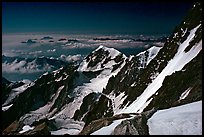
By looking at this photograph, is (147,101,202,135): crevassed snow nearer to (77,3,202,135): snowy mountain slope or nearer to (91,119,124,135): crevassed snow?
(91,119,124,135): crevassed snow

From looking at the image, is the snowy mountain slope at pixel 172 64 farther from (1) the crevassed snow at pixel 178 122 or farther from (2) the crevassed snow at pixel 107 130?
(1) the crevassed snow at pixel 178 122

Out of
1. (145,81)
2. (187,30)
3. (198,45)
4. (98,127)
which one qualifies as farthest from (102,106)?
(98,127)

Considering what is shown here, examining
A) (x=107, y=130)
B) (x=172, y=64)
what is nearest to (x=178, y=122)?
(x=107, y=130)

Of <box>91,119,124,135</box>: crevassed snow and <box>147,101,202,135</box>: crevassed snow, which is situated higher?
<box>147,101,202,135</box>: crevassed snow

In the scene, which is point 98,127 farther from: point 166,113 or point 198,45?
point 198,45

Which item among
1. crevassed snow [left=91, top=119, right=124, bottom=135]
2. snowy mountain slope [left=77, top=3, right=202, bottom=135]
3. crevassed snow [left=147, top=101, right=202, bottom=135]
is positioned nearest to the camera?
crevassed snow [left=147, top=101, right=202, bottom=135]

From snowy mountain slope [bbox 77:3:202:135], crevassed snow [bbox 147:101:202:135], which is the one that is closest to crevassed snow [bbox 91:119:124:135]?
crevassed snow [bbox 147:101:202:135]

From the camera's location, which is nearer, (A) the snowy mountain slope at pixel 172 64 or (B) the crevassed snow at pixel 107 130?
(B) the crevassed snow at pixel 107 130

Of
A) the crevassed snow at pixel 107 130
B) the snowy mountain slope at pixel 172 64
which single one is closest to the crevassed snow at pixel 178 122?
the crevassed snow at pixel 107 130

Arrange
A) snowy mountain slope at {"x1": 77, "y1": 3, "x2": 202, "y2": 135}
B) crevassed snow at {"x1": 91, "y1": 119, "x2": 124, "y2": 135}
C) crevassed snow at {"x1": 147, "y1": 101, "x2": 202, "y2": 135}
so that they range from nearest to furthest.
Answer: crevassed snow at {"x1": 147, "y1": 101, "x2": 202, "y2": 135}, crevassed snow at {"x1": 91, "y1": 119, "x2": 124, "y2": 135}, snowy mountain slope at {"x1": 77, "y1": 3, "x2": 202, "y2": 135}
